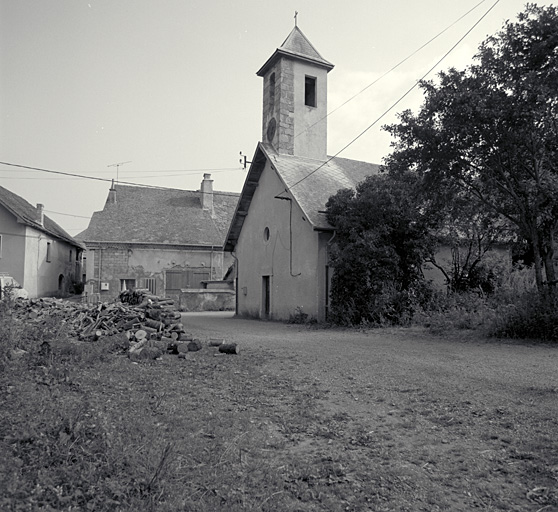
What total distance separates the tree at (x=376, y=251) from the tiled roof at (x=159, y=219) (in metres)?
16.5

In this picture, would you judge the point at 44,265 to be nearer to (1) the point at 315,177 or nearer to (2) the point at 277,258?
(2) the point at 277,258

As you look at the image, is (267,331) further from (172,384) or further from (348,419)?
(348,419)

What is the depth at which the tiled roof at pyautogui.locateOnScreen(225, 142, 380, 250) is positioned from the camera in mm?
16656

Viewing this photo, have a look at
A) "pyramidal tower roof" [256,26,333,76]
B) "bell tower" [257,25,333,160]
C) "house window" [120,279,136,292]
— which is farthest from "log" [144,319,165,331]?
"house window" [120,279,136,292]

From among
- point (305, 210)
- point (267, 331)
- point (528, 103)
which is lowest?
Answer: point (267, 331)

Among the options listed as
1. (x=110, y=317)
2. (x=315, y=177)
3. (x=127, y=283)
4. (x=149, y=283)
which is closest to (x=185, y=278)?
(x=149, y=283)

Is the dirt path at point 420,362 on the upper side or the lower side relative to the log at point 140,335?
lower

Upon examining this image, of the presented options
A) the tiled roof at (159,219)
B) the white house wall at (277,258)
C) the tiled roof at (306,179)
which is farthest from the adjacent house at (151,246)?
the tiled roof at (306,179)

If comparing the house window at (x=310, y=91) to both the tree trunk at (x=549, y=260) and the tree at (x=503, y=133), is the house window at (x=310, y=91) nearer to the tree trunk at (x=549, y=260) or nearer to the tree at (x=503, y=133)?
the tree at (x=503, y=133)

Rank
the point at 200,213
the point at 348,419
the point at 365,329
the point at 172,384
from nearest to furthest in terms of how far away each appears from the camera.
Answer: the point at 348,419
the point at 172,384
the point at 365,329
the point at 200,213

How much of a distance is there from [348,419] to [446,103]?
28.1 feet

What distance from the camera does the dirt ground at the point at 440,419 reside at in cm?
317

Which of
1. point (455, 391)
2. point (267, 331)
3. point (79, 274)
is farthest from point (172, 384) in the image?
point (79, 274)

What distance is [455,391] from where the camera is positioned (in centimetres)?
568
